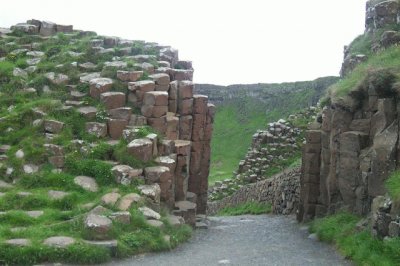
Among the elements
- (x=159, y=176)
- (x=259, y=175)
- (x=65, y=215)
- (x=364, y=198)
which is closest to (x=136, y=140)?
(x=159, y=176)

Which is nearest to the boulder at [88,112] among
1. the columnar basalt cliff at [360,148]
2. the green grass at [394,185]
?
the columnar basalt cliff at [360,148]

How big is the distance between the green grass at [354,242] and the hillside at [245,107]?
5761 cm

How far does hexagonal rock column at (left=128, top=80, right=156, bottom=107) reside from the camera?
88.4 ft

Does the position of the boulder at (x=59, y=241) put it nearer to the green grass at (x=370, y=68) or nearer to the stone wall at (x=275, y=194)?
the green grass at (x=370, y=68)

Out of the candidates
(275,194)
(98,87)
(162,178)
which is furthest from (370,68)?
(275,194)

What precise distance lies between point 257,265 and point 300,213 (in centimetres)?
A: 1260

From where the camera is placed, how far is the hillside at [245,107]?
8888 cm

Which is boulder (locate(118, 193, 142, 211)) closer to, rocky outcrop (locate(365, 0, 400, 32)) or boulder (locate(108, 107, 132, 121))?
boulder (locate(108, 107, 132, 121))

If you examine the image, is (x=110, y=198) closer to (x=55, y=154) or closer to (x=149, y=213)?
(x=149, y=213)

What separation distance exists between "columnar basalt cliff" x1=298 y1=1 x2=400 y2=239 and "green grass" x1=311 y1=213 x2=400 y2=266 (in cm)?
52

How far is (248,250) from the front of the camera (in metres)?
20.2

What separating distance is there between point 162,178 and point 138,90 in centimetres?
578

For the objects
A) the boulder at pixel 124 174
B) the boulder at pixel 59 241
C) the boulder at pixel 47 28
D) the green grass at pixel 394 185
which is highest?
the boulder at pixel 47 28

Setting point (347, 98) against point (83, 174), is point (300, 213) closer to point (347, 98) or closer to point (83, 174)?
point (347, 98)
